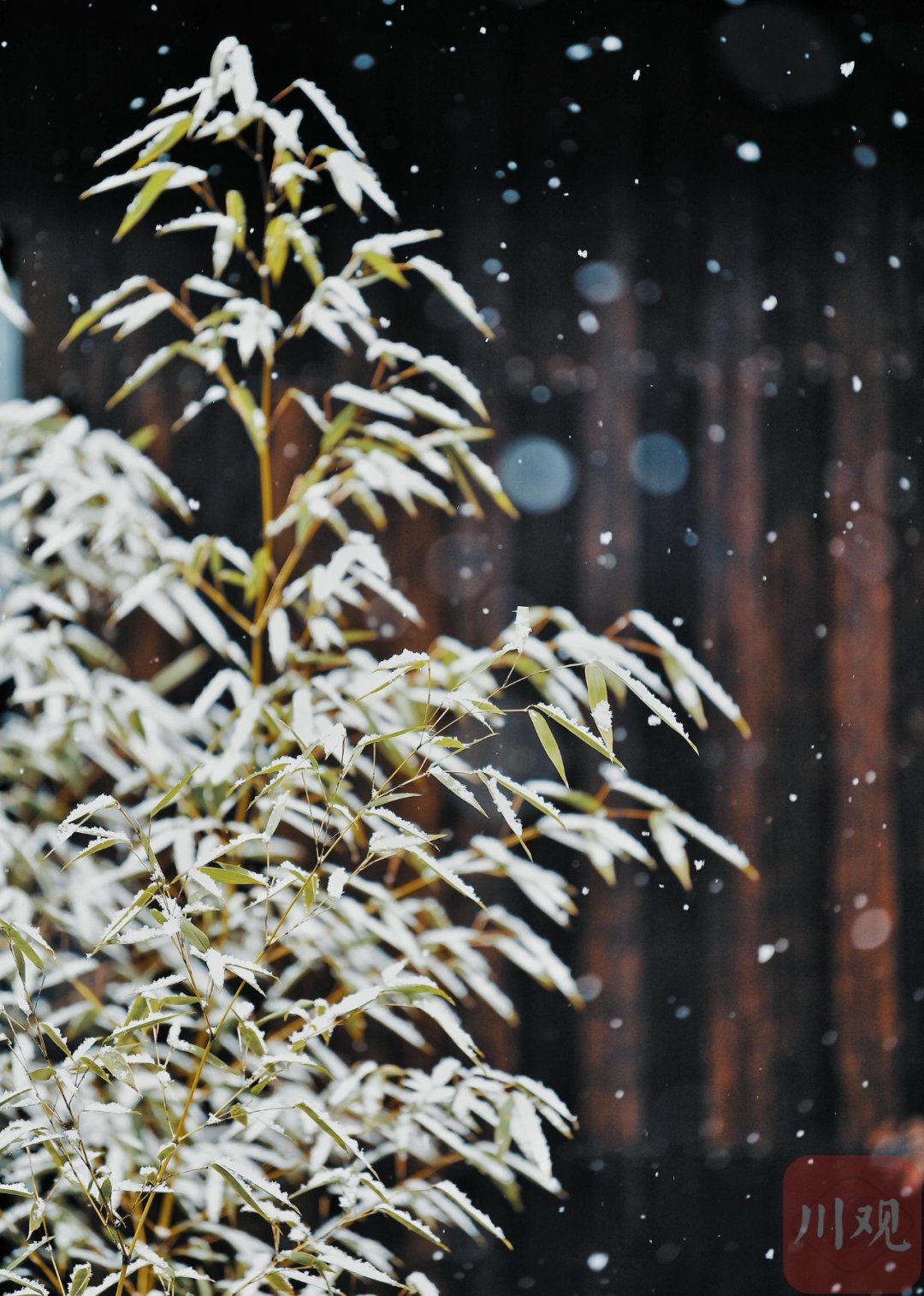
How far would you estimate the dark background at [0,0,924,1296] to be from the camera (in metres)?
1.52

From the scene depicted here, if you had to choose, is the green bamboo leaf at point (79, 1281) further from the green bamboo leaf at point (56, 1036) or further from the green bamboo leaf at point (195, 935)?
the green bamboo leaf at point (195, 935)

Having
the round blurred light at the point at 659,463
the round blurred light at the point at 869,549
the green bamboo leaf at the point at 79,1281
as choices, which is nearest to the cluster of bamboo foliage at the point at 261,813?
the green bamboo leaf at the point at 79,1281

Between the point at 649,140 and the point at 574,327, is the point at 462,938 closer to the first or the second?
the point at 574,327

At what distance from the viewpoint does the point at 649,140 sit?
154cm

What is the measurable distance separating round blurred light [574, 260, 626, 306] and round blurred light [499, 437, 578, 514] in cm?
23

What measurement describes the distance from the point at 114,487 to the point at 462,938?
2.29ft

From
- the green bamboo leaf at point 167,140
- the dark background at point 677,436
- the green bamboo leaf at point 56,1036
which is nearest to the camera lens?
the green bamboo leaf at point 56,1036

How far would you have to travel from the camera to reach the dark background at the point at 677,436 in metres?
1.52

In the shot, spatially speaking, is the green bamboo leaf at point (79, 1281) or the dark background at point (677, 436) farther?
the dark background at point (677, 436)

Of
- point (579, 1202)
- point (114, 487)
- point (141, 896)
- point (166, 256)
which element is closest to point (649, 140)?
point (166, 256)

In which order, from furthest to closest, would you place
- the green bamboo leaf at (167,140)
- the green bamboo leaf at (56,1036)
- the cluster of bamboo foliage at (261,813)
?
the green bamboo leaf at (167,140) < the cluster of bamboo foliage at (261,813) < the green bamboo leaf at (56,1036)
